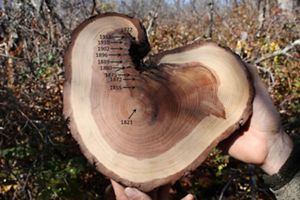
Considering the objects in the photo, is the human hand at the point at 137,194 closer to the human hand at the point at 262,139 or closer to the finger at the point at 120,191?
the finger at the point at 120,191

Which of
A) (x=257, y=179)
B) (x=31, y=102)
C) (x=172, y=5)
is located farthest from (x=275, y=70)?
(x=172, y=5)

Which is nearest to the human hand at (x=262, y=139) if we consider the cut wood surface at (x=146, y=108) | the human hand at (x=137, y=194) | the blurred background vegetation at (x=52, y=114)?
the cut wood surface at (x=146, y=108)

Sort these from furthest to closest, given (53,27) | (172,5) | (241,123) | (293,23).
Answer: (172,5)
(293,23)
(53,27)
(241,123)

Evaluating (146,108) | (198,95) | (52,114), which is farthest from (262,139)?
(52,114)

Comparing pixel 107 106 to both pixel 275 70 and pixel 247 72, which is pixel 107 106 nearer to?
pixel 247 72

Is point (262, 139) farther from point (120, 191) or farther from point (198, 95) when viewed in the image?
point (120, 191)

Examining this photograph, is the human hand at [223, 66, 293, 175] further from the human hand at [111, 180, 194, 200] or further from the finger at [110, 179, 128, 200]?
the finger at [110, 179, 128, 200]
